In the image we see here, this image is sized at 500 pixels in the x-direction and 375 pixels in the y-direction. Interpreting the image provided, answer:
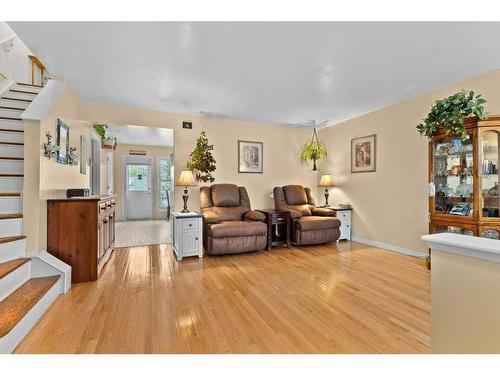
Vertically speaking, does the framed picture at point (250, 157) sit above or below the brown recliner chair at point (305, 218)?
above

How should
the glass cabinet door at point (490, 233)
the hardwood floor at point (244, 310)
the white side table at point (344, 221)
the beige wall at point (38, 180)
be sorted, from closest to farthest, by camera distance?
the hardwood floor at point (244, 310) < the beige wall at point (38, 180) < the glass cabinet door at point (490, 233) < the white side table at point (344, 221)

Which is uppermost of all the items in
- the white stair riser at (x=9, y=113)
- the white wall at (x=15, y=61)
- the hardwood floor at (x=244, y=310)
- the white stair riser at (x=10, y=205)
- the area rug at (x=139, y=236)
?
the white wall at (x=15, y=61)

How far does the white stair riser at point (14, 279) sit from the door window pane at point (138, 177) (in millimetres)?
5461

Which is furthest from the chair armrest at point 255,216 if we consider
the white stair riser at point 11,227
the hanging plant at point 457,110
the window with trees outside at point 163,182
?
the window with trees outside at point 163,182

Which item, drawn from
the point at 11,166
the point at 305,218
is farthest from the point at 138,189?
the point at 305,218

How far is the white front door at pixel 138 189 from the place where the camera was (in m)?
7.43

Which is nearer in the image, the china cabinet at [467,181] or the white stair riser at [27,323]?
the white stair riser at [27,323]

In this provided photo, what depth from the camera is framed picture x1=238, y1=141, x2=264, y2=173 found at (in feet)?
15.8

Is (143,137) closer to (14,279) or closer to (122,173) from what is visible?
(122,173)

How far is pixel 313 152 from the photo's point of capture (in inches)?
203

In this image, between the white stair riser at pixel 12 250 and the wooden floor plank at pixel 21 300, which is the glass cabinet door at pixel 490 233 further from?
the white stair riser at pixel 12 250

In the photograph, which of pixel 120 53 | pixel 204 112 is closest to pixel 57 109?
pixel 120 53

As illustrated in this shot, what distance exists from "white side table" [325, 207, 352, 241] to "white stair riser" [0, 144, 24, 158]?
457cm

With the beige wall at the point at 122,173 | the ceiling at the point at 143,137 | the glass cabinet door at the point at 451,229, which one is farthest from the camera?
the beige wall at the point at 122,173
